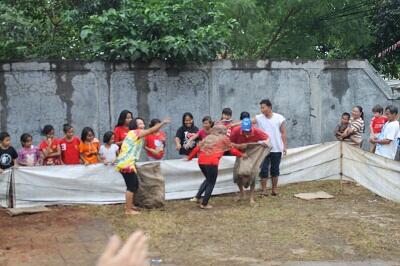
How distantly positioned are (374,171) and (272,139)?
179 cm

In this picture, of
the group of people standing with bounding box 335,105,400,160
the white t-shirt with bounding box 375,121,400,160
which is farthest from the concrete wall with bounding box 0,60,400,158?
the white t-shirt with bounding box 375,121,400,160

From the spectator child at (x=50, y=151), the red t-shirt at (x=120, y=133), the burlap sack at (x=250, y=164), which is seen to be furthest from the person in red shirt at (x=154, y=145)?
the spectator child at (x=50, y=151)

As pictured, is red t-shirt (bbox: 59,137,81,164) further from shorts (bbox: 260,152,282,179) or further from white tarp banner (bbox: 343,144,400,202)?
white tarp banner (bbox: 343,144,400,202)

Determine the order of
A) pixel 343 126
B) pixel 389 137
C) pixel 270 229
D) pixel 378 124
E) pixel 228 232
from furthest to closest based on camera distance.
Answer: pixel 343 126, pixel 378 124, pixel 389 137, pixel 270 229, pixel 228 232

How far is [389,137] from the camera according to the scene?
33.4 ft

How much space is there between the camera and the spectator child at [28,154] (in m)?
9.31

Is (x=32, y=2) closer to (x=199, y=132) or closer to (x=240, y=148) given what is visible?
(x=199, y=132)

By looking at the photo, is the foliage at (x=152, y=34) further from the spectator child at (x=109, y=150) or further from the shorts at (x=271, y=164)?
the shorts at (x=271, y=164)

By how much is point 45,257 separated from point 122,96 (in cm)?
555

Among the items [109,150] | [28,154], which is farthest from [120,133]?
[28,154]

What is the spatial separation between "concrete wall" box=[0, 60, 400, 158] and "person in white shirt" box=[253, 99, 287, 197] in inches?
85.7

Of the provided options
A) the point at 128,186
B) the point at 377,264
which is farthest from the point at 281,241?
the point at 128,186

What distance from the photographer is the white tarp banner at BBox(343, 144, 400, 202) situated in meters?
9.45

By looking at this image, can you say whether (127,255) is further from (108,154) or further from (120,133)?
(120,133)
